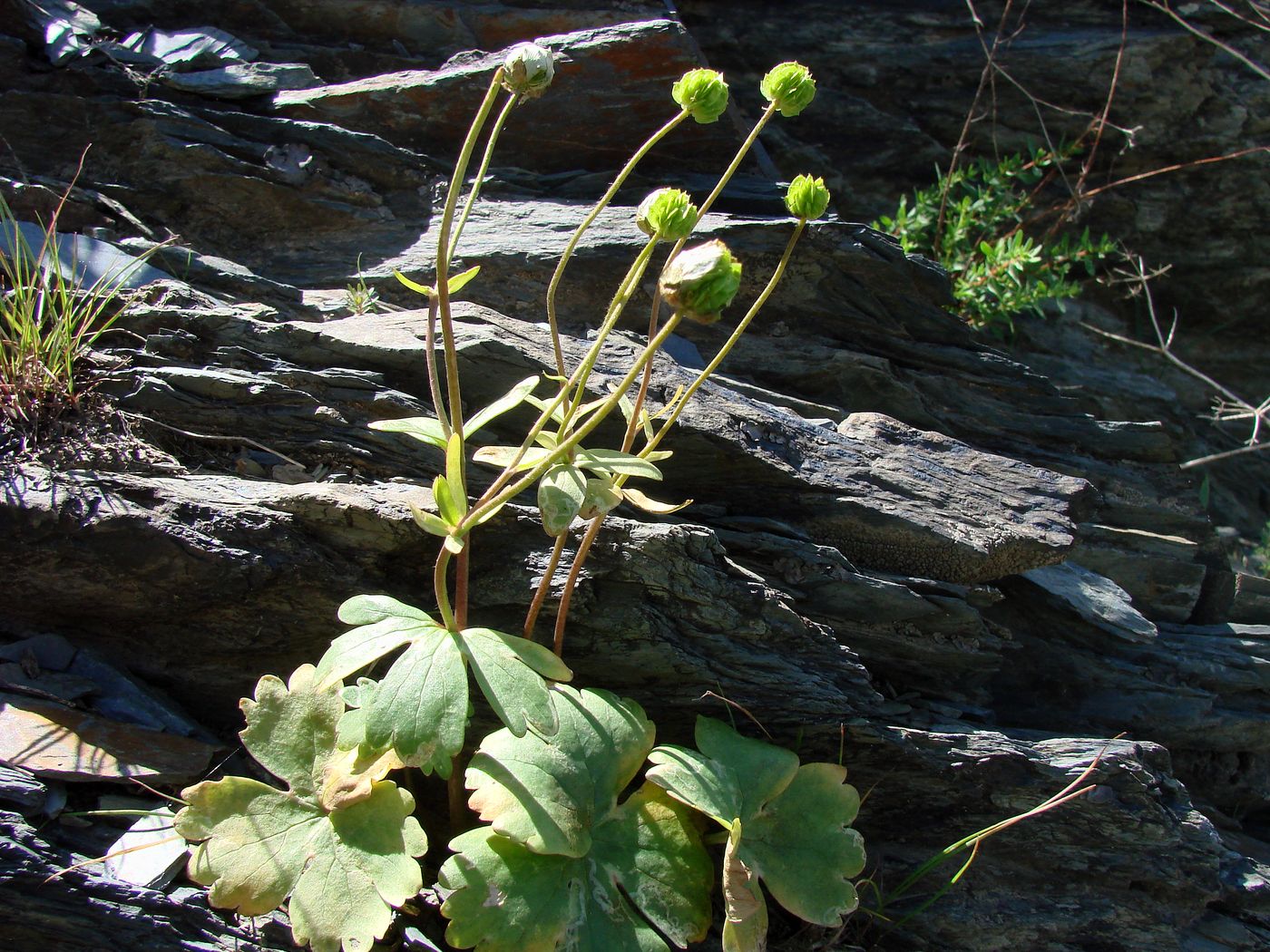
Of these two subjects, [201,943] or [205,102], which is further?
[205,102]

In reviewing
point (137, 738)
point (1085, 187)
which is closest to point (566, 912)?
Result: point (137, 738)

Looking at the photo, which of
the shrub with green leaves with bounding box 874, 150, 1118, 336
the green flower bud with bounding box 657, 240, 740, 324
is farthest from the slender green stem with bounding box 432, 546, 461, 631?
the shrub with green leaves with bounding box 874, 150, 1118, 336

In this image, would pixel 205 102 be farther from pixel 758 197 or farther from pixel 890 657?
pixel 890 657

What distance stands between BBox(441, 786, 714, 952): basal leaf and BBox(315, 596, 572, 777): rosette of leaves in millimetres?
295

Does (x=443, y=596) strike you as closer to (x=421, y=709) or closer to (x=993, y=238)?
(x=421, y=709)

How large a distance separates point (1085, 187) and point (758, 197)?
3.43m

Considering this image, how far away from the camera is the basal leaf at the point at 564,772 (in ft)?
8.23

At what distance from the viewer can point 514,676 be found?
7.94 ft

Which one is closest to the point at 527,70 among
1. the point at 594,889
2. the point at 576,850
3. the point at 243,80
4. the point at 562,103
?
the point at 576,850

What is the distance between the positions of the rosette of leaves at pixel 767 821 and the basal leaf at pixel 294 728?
2.92ft

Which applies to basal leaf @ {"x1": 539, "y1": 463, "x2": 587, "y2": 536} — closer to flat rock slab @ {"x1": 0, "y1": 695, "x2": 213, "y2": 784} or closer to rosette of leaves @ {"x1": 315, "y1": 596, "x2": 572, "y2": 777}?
rosette of leaves @ {"x1": 315, "y1": 596, "x2": 572, "y2": 777}

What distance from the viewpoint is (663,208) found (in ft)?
8.11

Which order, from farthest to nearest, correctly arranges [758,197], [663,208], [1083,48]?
[1083,48], [758,197], [663,208]

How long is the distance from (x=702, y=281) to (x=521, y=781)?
1347 millimetres
